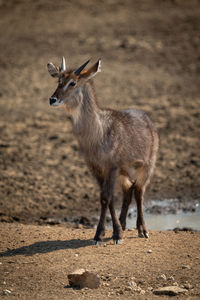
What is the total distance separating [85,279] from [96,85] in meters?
12.9

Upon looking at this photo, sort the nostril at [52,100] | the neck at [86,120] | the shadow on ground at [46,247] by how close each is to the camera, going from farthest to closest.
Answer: the neck at [86,120]
the nostril at [52,100]
the shadow on ground at [46,247]

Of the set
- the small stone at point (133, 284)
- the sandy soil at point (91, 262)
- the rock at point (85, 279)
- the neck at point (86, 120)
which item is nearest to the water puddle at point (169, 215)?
the sandy soil at point (91, 262)

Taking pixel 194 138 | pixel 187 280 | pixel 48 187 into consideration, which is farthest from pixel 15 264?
pixel 194 138

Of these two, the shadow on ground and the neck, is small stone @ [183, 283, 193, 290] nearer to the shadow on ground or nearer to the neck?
the shadow on ground

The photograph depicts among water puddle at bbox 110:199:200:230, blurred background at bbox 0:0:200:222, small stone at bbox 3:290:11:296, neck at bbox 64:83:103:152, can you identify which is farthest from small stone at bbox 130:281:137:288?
blurred background at bbox 0:0:200:222

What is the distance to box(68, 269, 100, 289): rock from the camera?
21.3 feet

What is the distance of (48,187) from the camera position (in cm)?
1163

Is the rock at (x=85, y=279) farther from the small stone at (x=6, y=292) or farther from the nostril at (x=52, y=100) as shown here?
the nostril at (x=52, y=100)

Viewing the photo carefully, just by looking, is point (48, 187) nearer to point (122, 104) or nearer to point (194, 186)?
point (194, 186)

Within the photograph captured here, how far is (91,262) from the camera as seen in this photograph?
23.8 feet

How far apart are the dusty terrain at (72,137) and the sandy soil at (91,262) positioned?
1cm

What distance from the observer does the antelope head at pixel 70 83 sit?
26.2 ft

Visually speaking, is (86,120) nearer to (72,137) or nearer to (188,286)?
(188,286)

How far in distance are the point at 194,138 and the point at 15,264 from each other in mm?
7578
